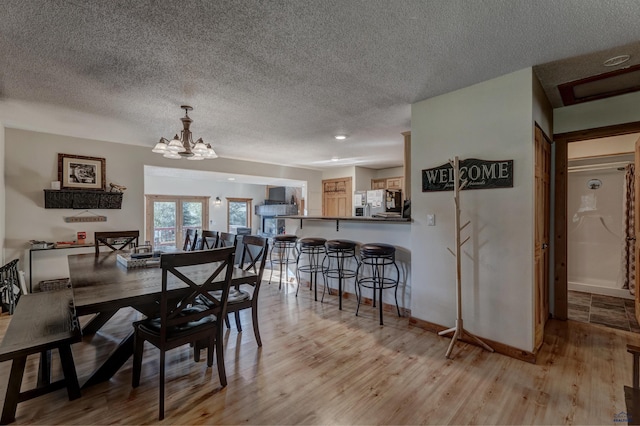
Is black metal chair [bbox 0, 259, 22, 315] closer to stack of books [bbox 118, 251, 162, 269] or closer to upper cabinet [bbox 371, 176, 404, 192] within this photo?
stack of books [bbox 118, 251, 162, 269]

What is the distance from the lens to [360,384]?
6.64 feet

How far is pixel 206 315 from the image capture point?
1941 millimetres

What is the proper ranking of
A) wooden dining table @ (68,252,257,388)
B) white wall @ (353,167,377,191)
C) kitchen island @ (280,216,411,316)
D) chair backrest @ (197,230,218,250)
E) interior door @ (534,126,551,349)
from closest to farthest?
wooden dining table @ (68,252,257,388)
interior door @ (534,126,551,349)
kitchen island @ (280,216,411,316)
chair backrest @ (197,230,218,250)
white wall @ (353,167,377,191)

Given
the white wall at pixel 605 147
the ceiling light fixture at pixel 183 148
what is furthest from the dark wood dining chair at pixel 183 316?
the white wall at pixel 605 147

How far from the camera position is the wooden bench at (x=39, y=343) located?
5.34ft

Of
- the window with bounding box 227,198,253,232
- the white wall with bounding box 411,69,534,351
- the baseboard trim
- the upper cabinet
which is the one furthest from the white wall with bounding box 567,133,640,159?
the window with bounding box 227,198,253,232

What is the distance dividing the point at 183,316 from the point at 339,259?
246 cm

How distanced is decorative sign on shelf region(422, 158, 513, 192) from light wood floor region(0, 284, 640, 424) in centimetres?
143

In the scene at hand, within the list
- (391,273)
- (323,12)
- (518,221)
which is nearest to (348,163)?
(391,273)

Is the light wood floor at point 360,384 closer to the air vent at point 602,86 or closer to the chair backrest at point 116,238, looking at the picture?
the chair backrest at point 116,238

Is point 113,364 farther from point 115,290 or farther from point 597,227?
point 597,227

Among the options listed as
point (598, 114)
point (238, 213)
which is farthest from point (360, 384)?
point (238, 213)

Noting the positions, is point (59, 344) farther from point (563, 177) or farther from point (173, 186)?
point (173, 186)

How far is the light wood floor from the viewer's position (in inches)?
67.4
